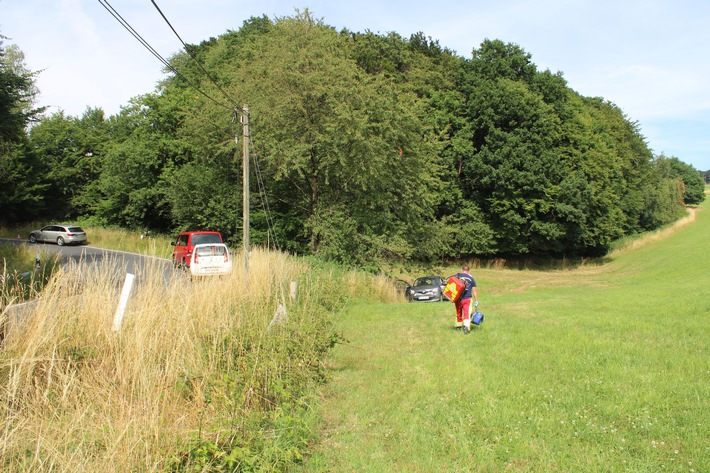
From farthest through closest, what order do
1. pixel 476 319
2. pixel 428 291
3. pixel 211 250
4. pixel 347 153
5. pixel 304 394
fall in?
1. pixel 347 153
2. pixel 428 291
3. pixel 211 250
4. pixel 476 319
5. pixel 304 394

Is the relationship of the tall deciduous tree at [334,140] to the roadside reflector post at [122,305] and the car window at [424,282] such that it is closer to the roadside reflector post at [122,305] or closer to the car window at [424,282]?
the car window at [424,282]

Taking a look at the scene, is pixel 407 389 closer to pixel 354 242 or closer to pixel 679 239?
pixel 354 242

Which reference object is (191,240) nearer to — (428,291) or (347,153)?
(347,153)

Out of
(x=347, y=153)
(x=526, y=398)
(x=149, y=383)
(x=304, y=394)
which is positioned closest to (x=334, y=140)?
(x=347, y=153)

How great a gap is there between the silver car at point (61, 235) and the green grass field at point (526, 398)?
31.8m

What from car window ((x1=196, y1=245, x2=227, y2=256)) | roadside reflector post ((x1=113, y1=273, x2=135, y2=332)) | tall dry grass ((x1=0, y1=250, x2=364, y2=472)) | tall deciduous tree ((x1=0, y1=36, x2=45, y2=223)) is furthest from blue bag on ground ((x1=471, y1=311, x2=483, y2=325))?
tall deciduous tree ((x1=0, y1=36, x2=45, y2=223))

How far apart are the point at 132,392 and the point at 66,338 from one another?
141cm

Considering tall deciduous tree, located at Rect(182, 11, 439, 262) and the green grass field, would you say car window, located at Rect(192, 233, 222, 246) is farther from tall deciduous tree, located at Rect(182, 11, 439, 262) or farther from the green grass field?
the green grass field

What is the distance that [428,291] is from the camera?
23.9 m

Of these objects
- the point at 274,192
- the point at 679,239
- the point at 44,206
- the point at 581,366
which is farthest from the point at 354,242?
the point at 679,239

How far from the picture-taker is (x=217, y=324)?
637 centimetres

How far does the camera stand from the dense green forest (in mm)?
25156

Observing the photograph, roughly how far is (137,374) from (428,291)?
1975cm

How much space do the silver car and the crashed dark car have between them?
84.0 ft
